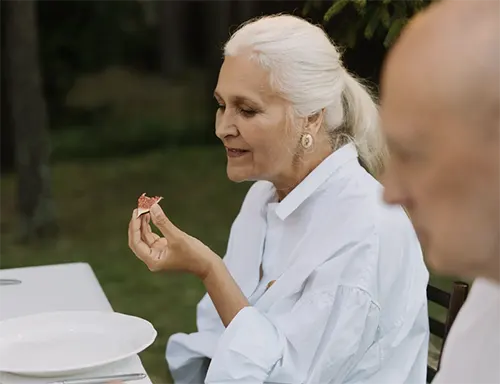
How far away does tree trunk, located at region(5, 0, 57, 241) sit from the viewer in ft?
16.7

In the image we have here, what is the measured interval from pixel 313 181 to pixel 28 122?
3.73 metres

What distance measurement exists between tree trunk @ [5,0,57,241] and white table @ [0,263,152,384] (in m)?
3.19

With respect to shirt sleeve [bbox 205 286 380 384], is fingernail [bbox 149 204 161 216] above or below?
above

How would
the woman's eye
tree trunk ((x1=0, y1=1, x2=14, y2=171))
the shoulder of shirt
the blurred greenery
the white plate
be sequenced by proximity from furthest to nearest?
tree trunk ((x1=0, y1=1, x2=14, y2=171))
the blurred greenery
the shoulder of shirt
the woman's eye
the white plate

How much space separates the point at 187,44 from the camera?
5543 millimetres

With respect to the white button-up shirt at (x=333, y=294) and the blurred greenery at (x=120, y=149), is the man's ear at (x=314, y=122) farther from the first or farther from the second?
the blurred greenery at (x=120, y=149)

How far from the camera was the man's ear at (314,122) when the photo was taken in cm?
187

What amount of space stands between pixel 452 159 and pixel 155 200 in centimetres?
126

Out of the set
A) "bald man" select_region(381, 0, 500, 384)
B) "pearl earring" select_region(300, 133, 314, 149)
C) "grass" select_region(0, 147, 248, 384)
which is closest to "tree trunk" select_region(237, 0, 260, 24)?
"grass" select_region(0, 147, 248, 384)

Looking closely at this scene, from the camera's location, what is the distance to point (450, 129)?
613mm

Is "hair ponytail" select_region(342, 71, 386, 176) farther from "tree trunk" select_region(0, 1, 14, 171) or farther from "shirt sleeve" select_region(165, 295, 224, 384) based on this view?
"tree trunk" select_region(0, 1, 14, 171)

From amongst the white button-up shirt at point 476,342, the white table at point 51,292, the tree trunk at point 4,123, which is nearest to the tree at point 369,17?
the white table at point 51,292

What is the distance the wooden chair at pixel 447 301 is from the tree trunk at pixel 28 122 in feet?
12.0

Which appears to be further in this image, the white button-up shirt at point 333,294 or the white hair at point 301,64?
the white hair at point 301,64
